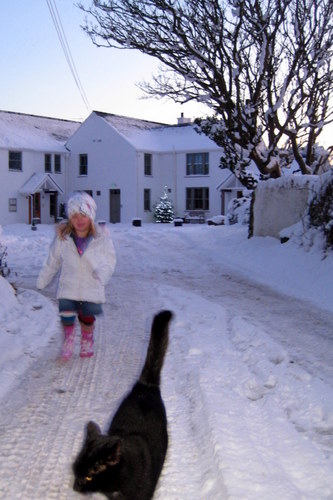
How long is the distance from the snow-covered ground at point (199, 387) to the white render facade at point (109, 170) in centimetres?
2872

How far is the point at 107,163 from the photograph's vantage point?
39125 mm

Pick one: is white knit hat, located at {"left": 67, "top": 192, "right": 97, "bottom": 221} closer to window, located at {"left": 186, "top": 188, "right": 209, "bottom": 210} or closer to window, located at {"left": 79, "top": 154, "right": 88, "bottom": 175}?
window, located at {"left": 186, "top": 188, "right": 209, "bottom": 210}

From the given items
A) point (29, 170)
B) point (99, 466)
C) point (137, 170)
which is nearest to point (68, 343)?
point (99, 466)

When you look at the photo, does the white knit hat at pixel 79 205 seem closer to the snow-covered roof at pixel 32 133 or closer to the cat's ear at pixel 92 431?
the cat's ear at pixel 92 431

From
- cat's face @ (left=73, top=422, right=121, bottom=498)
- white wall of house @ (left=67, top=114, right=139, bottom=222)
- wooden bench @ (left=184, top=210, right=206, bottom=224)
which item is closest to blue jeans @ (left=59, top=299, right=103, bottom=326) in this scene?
cat's face @ (left=73, top=422, right=121, bottom=498)

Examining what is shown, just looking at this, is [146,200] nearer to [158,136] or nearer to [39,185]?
[158,136]

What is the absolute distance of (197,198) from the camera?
39.6 metres

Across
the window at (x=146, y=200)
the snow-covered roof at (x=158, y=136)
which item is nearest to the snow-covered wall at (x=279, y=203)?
the window at (x=146, y=200)

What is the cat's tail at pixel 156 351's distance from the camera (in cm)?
329

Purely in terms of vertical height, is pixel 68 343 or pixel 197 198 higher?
pixel 197 198

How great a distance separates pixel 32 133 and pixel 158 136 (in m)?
9.91

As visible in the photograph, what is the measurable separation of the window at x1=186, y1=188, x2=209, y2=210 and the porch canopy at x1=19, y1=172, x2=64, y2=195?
9.57 metres

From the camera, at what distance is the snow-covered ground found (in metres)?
3.21

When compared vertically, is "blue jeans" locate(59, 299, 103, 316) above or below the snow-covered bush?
below
